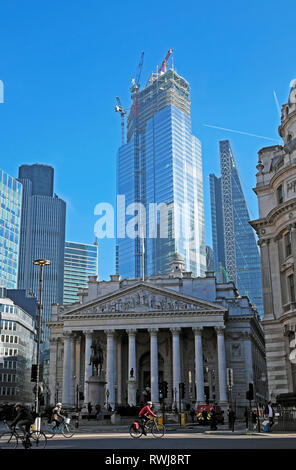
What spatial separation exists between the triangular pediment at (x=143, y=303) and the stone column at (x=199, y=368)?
11.4 feet

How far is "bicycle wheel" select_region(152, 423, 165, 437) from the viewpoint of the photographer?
29.3 meters

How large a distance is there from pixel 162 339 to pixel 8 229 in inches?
3313

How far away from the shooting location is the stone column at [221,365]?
3169 inches

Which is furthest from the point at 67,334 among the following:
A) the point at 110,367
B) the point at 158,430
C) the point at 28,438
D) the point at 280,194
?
the point at 28,438

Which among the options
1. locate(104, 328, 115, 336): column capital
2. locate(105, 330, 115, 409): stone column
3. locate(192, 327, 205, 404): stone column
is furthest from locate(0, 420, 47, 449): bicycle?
locate(104, 328, 115, 336): column capital

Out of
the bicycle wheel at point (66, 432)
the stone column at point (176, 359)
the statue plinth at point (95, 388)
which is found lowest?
the bicycle wheel at point (66, 432)

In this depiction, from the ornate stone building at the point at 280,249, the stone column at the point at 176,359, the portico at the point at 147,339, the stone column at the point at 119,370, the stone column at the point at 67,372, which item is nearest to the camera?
the ornate stone building at the point at 280,249

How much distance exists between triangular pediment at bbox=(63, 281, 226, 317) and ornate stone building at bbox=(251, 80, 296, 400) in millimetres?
31287

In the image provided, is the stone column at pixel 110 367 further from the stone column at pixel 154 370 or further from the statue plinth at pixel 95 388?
the statue plinth at pixel 95 388

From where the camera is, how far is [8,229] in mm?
162000

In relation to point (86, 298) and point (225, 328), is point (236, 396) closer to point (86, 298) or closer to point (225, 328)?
point (225, 328)

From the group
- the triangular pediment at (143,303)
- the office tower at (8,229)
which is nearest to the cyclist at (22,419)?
the triangular pediment at (143,303)

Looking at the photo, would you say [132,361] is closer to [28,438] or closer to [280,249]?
[280,249]

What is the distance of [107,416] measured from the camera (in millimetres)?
56281
